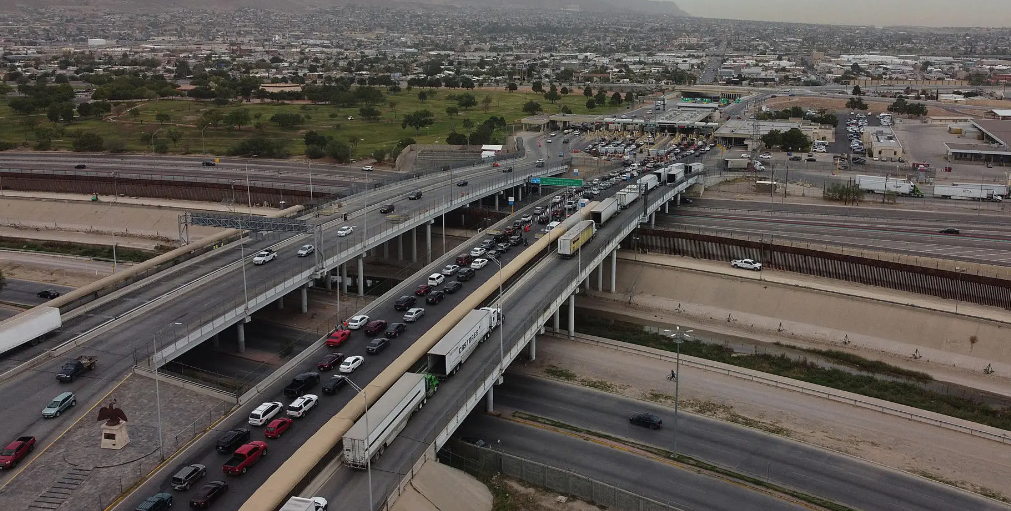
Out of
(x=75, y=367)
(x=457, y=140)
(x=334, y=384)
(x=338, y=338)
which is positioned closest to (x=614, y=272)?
(x=338, y=338)

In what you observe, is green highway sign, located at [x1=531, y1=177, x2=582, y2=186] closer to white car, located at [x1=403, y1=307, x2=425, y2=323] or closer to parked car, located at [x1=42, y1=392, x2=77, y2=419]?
white car, located at [x1=403, y1=307, x2=425, y2=323]

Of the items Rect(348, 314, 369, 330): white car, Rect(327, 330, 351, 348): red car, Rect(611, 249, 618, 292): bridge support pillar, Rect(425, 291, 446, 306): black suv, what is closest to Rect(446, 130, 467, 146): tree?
Rect(611, 249, 618, 292): bridge support pillar

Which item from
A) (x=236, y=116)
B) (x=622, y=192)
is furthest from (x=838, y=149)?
(x=236, y=116)

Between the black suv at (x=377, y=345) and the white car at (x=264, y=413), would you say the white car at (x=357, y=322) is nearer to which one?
the black suv at (x=377, y=345)

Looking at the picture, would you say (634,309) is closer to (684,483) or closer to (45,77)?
(684,483)

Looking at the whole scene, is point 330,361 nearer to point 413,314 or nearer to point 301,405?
point 301,405
